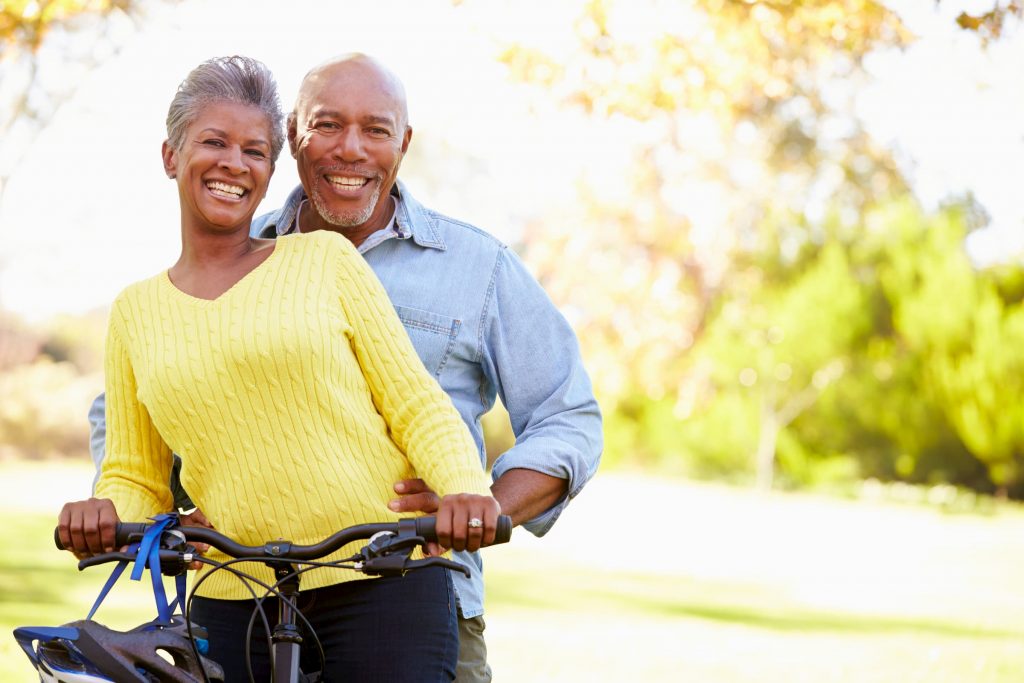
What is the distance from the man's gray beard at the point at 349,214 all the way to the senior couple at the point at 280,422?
0.40 meters

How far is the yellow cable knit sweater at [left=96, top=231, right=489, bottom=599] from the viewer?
8.77ft

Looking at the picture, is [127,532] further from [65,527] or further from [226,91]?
[226,91]

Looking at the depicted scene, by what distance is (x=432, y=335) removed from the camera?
3.22 metres

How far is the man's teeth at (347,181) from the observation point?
332 centimetres

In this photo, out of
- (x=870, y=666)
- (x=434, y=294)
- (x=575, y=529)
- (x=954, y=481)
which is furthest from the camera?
(x=954, y=481)

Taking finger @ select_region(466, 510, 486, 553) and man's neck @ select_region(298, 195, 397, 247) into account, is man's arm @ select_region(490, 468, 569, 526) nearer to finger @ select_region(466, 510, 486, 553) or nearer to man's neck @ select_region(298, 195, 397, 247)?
finger @ select_region(466, 510, 486, 553)

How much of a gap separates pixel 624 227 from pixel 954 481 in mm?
8870

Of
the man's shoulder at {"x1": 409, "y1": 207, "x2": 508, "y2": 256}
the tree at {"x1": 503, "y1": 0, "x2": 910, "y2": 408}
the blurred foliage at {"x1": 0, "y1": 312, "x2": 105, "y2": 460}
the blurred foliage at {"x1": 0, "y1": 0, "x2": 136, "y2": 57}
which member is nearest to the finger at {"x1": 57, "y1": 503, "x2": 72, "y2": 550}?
the man's shoulder at {"x1": 409, "y1": 207, "x2": 508, "y2": 256}

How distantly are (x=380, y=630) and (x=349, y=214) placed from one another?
1.07 m

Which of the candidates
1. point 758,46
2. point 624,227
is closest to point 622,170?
point 624,227

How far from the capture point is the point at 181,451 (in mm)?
2781

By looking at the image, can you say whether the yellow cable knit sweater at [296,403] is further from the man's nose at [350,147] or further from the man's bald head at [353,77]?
the man's bald head at [353,77]

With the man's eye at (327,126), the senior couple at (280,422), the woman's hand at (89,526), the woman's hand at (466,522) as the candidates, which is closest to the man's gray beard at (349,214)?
the man's eye at (327,126)

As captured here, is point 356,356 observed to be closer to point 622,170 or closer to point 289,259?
point 289,259
